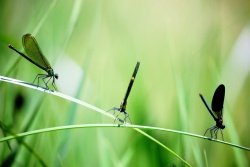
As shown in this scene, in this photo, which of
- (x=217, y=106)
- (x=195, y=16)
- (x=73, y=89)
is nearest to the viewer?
(x=217, y=106)

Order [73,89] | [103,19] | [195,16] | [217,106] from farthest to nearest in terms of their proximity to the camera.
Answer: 1. [195,16]
2. [103,19]
3. [73,89]
4. [217,106]

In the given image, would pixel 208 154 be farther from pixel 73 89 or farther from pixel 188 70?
pixel 73 89

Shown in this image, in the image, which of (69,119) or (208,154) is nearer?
(69,119)

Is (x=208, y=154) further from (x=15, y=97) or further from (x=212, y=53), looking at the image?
(x=15, y=97)

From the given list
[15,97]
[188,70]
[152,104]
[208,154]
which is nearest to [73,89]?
[15,97]

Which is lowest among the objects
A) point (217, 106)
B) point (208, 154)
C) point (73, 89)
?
point (208, 154)

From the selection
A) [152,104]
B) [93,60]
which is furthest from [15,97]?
[152,104]

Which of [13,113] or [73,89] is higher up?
[73,89]
